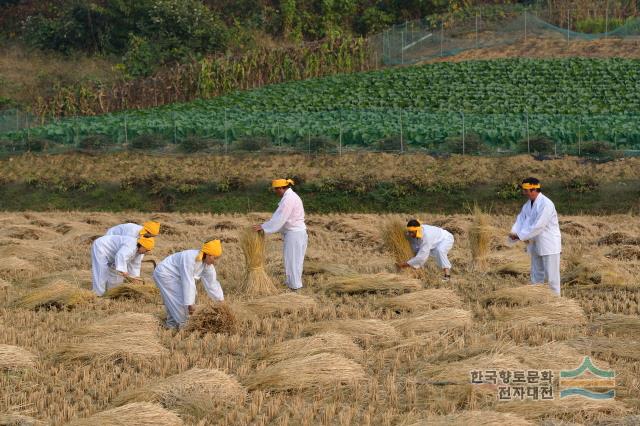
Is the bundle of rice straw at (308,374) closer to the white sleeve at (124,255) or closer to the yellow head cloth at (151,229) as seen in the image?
the yellow head cloth at (151,229)

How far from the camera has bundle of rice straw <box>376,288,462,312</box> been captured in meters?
10.8

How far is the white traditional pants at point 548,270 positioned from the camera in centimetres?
1141

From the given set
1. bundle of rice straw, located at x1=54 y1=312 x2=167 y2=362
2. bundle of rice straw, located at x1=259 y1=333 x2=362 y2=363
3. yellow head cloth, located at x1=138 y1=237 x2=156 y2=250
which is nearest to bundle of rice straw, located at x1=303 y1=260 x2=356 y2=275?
yellow head cloth, located at x1=138 y1=237 x2=156 y2=250

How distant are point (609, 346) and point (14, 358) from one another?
189 inches

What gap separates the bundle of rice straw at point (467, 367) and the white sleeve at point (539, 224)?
3118mm

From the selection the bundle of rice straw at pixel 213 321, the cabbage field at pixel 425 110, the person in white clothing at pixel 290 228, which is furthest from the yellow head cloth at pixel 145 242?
the cabbage field at pixel 425 110

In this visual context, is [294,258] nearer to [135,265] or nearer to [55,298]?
[135,265]

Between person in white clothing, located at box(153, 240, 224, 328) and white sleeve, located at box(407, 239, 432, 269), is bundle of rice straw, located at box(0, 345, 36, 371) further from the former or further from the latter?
white sleeve, located at box(407, 239, 432, 269)

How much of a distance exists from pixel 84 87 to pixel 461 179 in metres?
16.3

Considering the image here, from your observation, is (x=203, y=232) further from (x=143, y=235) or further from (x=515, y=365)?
(x=515, y=365)

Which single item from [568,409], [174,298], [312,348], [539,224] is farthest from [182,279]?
[568,409]

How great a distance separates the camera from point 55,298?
37.0ft

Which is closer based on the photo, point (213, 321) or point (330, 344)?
point (330, 344)

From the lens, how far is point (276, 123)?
1101 inches
